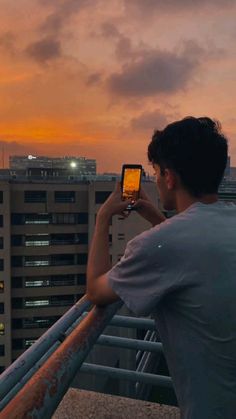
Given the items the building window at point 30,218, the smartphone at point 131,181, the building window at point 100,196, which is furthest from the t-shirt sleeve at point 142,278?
the building window at point 30,218

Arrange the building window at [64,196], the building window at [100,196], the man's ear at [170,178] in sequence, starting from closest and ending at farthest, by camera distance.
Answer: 1. the man's ear at [170,178]
2. the building window at [100,196]
3. the building window at [64,196]

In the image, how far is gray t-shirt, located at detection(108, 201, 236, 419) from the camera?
0.89 m

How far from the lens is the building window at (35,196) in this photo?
35.8 metres

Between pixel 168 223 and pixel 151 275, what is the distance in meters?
0.12

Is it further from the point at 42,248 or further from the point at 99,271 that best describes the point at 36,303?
the point at 99,271

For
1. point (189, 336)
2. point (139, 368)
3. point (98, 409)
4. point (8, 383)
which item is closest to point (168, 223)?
point (189, 336)

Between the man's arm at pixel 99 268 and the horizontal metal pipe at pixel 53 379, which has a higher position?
the man's arm at pixel 99 268

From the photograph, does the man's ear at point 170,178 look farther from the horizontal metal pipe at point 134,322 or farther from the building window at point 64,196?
the building window at point 64,196

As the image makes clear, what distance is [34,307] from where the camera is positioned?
37406mm

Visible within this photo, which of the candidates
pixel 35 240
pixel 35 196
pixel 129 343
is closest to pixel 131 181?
pixel 129 343

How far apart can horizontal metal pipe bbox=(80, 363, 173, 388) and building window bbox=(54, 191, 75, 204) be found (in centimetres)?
3481

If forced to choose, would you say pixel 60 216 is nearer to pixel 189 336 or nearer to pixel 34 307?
pixel 34 307

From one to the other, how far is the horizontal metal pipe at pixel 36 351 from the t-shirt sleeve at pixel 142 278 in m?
0.29

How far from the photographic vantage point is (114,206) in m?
1.33
